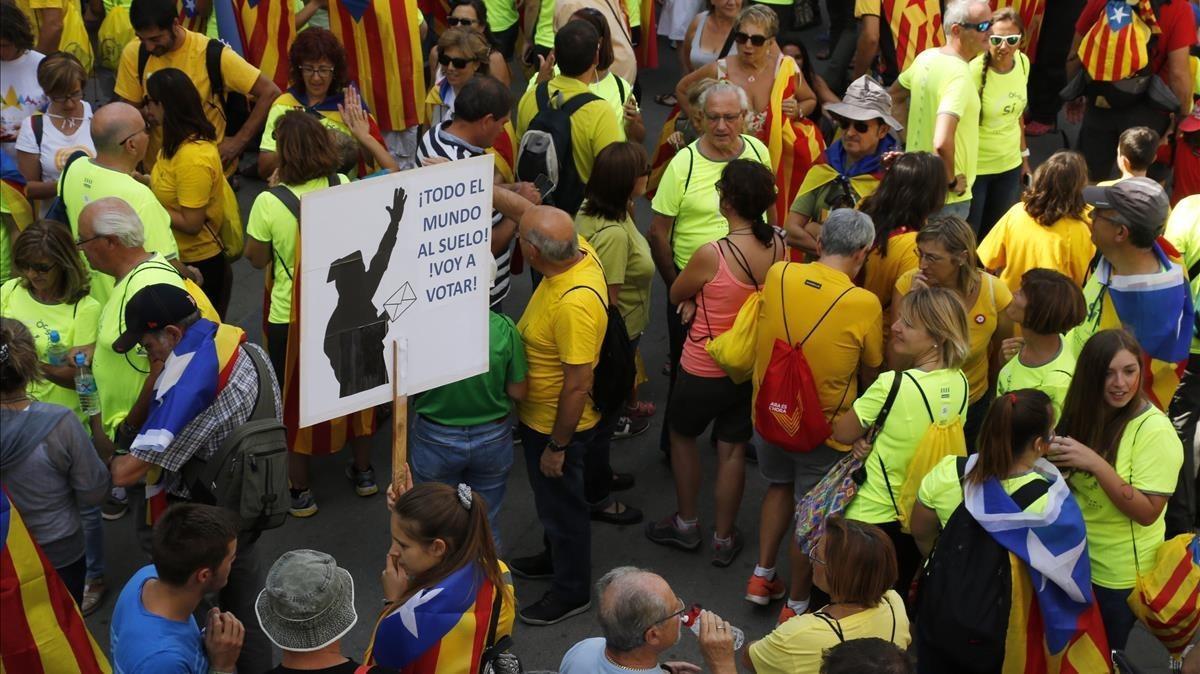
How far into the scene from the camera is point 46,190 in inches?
259

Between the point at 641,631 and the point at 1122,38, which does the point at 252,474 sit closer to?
the point at 641,631

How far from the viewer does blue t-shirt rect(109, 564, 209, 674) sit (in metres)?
3.56

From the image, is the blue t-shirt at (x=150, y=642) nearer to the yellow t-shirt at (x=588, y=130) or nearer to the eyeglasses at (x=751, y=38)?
the yellow t-shirt at (x=588, y=130)

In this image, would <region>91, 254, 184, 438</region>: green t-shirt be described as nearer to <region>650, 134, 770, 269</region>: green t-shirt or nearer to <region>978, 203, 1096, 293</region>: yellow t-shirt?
<region>650, 134, 770, 269</region>: green t-shirt

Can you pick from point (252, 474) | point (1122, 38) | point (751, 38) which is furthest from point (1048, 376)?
point (1122, 38)

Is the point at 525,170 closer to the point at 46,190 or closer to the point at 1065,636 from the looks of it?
the point at 46,190

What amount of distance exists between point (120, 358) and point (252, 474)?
0.78 m

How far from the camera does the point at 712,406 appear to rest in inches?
216

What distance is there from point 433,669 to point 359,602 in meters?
2.05

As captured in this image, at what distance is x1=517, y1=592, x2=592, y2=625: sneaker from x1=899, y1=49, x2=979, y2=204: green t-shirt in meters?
2.87

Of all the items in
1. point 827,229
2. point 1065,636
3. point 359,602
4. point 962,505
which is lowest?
point 359,602

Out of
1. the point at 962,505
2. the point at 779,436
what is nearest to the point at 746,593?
the point at 779,436

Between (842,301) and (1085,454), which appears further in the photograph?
(842,301)

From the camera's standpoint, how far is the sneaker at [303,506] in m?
6.12
